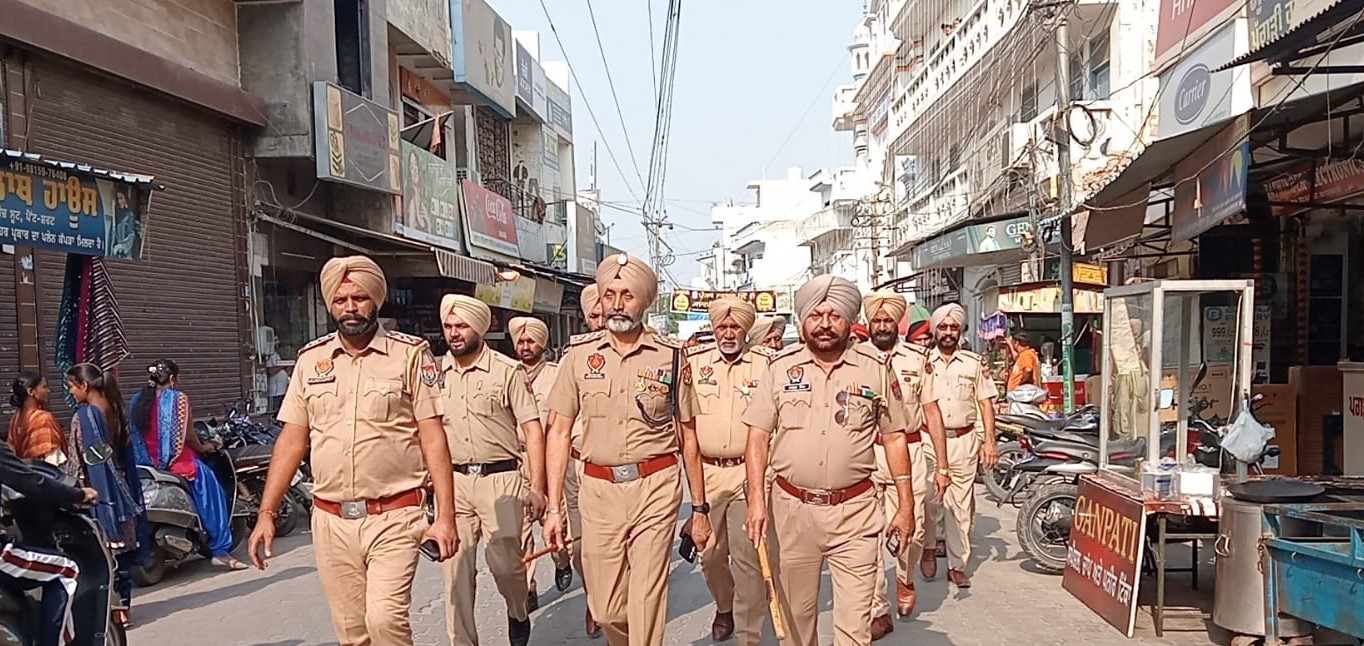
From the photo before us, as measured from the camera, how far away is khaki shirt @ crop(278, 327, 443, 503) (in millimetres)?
4254

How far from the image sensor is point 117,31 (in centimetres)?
1043

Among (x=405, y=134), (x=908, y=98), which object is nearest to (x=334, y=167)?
(x=405, y=134)

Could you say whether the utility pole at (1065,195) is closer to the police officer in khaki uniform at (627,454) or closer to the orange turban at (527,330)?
the orange turban at (527,330)

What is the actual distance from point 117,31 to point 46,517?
7.49 meters

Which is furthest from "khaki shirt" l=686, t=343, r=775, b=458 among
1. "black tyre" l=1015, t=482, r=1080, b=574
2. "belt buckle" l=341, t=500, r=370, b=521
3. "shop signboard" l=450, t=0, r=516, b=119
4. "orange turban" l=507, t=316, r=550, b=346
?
"shop signboard" l=450, t=0, r=516, b=119

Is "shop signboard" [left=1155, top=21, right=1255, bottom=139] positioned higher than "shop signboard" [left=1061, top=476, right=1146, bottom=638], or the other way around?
"shop signboard" [left=1155, top=21, right=1255, bottom=139]

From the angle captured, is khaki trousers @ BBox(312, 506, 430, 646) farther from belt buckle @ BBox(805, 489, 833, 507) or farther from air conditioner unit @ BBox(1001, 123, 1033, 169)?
air conditioner unit @ BBox(1001, 123, 1033, 169)

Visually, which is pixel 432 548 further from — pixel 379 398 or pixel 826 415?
pixel 826 415

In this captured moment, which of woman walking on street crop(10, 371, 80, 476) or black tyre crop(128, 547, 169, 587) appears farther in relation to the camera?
black tyre crop(128, 547, 169, 587)

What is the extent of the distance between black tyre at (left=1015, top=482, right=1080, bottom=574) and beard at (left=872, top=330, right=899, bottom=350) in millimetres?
1685

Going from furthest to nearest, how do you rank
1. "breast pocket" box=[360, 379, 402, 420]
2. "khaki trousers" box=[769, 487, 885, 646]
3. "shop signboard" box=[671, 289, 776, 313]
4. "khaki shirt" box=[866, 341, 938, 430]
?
1. "shop signboard" box=[671, 289, 776, 313]
2. "khaki shirt" box=[866, 341, 938, 430]
3. "khaki trousers" box=[769, 487, 885, 646]
4. "breast pocket" box=[360, 379, 402, 420]

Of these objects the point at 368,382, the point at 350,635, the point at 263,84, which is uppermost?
the point at 263,84

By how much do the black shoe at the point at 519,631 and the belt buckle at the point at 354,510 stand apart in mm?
1675

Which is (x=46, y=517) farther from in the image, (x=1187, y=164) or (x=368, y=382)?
(x=1187, y=164)
